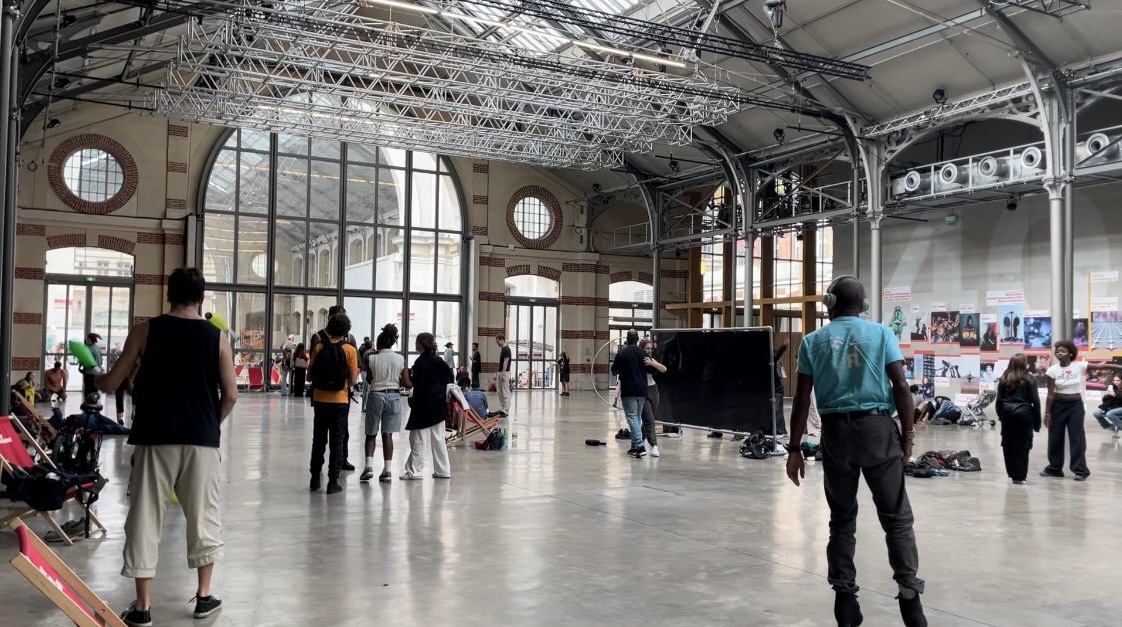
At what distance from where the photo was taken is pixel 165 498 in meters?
4.50

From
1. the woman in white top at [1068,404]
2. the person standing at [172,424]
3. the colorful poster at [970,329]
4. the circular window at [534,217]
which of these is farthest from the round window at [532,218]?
the person standing at [172,424]

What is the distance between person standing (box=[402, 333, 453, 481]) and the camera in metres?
9.47

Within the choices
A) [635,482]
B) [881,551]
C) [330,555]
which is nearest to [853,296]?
[881,551]

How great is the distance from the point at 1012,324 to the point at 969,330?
111 centimetres

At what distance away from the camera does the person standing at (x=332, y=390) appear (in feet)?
28.0

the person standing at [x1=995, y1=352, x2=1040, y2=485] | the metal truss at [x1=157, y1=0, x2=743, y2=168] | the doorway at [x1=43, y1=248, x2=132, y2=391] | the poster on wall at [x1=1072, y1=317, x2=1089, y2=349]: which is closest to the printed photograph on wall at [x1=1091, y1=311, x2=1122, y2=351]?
the poster on wall at [x1=1072, y1=317, x2=1089, y2=349]

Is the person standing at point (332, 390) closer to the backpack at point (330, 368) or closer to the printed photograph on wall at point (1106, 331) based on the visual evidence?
the backpack at point (330, 368)

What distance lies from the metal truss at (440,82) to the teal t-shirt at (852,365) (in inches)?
500

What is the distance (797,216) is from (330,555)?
66.8 ft

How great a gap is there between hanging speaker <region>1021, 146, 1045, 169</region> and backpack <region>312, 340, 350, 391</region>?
578 inches

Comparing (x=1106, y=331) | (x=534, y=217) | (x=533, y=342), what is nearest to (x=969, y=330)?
(x=1106, y=331)

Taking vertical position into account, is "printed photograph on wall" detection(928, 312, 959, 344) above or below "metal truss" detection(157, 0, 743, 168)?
below

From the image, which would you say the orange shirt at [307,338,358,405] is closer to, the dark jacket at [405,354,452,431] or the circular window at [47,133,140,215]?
the dark jacket at [405,354,452,431]

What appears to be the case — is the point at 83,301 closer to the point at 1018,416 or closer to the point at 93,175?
the point at 93,175
